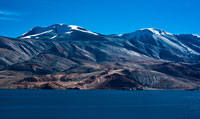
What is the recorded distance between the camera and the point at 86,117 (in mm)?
89938

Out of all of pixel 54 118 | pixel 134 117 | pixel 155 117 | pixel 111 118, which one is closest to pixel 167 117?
pixel 155 117

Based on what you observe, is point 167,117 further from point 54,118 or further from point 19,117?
point 19,117

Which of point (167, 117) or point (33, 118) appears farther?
point (167, 117)

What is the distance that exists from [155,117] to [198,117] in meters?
11.7

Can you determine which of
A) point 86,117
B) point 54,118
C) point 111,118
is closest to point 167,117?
point 111,118

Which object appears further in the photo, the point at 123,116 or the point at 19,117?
the point at 123,116

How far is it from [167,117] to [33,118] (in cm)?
3663

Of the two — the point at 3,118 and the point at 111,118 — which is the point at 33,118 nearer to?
the point at 3,118

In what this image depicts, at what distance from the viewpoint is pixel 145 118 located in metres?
89.8

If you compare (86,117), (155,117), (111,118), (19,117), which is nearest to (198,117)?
(155,117)

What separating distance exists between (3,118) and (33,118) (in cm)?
750

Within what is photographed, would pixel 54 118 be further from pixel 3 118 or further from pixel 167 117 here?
pixel 167 117

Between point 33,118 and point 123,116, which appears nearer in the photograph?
point 33,118

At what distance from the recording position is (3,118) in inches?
3319
